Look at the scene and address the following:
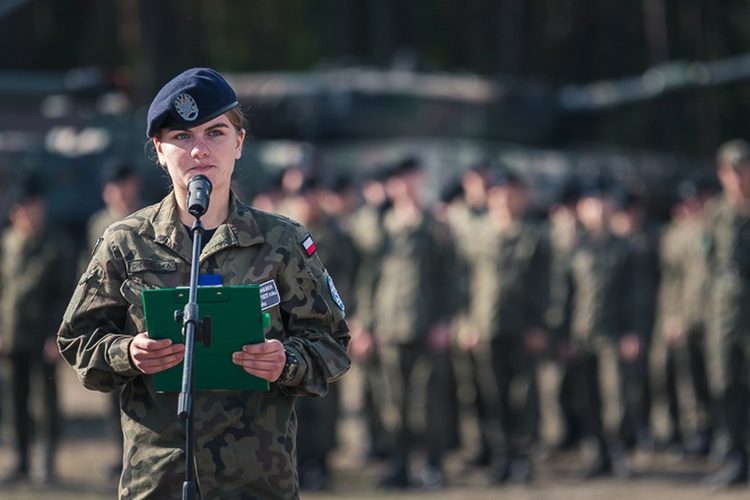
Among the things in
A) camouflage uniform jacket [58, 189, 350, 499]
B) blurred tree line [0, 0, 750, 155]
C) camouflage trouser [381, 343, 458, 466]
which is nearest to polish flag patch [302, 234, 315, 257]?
camouflage uniform jacket [58, 189, 350, 499]

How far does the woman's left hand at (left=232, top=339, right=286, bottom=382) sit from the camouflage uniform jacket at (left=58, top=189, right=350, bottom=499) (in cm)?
13

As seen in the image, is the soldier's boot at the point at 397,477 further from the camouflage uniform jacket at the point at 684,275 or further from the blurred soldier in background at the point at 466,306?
the camouflage uniform jacket at the point at 684,275

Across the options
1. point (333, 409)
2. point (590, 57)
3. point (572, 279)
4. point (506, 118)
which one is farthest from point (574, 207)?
point (590, 57)

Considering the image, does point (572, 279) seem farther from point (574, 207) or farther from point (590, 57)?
point (590, 57)

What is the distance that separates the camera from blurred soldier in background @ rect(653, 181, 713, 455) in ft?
40.0

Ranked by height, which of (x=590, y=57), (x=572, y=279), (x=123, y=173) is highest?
(x=590, y=57)

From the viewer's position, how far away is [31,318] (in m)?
10.6

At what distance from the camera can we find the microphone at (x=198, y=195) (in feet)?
12.5

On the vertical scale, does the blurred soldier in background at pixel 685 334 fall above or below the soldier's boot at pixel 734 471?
above

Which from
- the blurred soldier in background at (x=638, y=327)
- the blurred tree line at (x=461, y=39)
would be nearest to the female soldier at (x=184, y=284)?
the blurred soldier in background at (x=638, y=327)

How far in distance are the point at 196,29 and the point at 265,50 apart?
4.18 metres

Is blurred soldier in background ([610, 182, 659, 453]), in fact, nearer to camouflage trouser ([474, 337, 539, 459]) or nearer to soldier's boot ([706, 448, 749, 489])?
camouflage trouser ([474, 337, 539, 459])

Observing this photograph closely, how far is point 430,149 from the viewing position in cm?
1767

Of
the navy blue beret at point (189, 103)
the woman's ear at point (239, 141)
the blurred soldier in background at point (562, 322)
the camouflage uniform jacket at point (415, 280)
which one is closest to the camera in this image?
the navy blue beret at point (189, 103)
